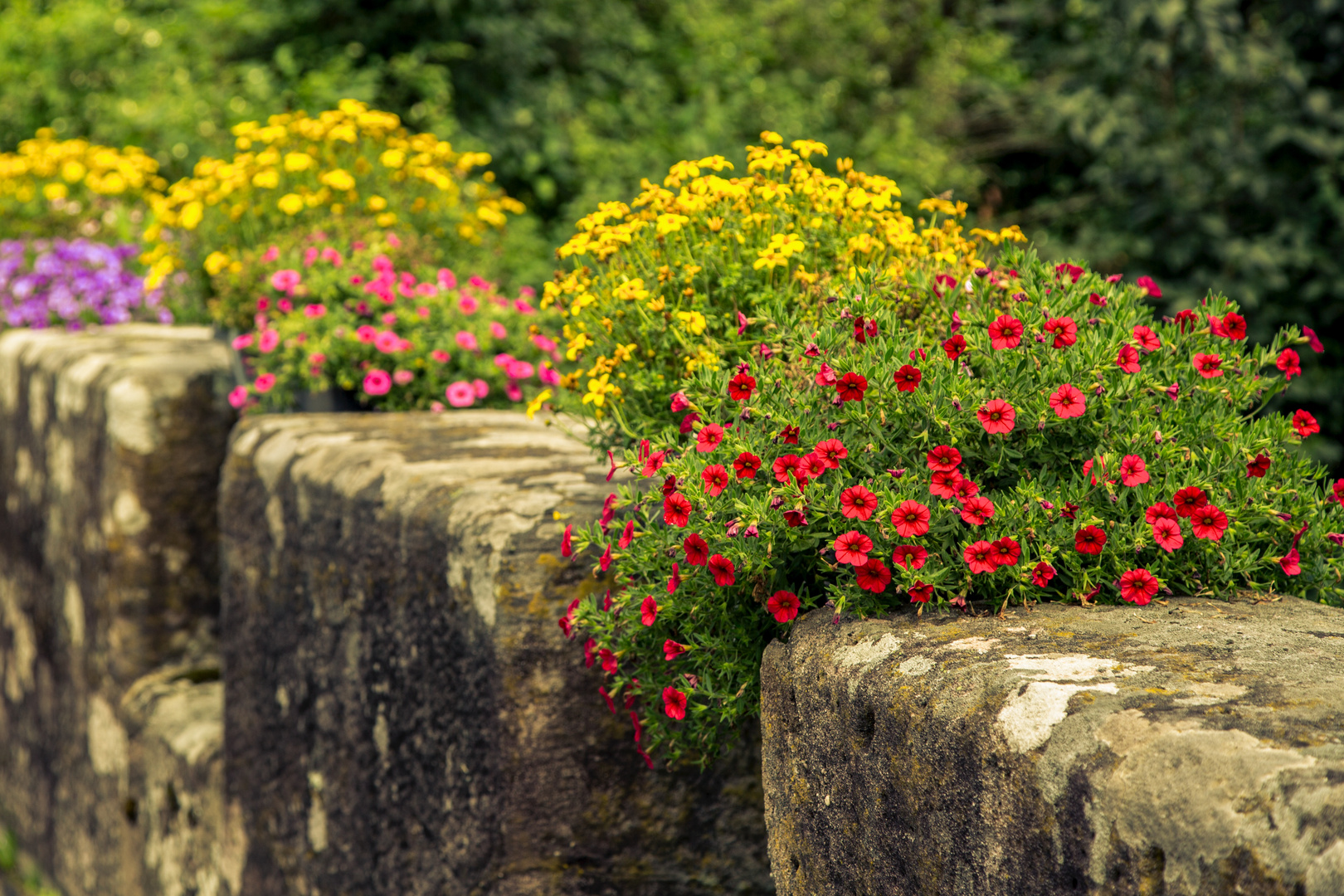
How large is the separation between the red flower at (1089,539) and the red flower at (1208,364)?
29cm

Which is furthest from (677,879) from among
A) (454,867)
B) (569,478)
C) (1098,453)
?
(1098,453)

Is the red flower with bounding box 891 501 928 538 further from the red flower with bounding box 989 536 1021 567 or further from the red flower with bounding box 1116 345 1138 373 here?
the red flower with bounding box 1116 345 1138 373

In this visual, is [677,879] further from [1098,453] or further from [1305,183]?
[1305,183]

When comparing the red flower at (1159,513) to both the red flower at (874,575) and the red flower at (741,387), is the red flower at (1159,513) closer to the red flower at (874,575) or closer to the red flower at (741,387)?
the red flower at (874,575)

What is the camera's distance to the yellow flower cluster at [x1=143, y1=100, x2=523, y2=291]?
10.4 feet

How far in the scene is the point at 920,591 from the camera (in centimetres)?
119

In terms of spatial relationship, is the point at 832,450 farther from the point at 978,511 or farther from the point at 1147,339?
the point at 1147,339

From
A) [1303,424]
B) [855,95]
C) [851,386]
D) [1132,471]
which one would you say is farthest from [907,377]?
[855,95]

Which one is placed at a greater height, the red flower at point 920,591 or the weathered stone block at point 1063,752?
the red flower at point 920,591

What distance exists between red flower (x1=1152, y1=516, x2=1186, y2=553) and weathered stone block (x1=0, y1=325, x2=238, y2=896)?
2175 millimetres

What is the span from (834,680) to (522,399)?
6.20 ft

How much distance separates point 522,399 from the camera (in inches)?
115

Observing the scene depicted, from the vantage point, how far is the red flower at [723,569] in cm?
122

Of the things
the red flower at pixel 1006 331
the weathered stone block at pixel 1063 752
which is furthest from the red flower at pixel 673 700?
the red flower at pixel 1006 331
